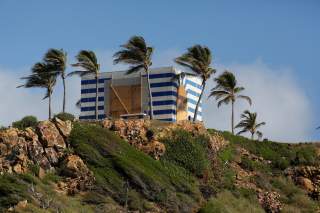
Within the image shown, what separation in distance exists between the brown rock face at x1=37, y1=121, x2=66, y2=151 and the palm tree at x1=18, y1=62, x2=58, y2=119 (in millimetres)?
16981

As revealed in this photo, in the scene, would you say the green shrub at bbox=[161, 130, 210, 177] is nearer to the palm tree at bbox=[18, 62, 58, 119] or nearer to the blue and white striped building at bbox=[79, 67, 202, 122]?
the palm tree at bbox=[18, 62, 58, 119]

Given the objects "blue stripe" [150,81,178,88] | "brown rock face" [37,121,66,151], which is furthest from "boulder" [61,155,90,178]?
Result: "blue stripe" [150,81,178,88]

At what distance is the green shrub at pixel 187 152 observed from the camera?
2314 inches

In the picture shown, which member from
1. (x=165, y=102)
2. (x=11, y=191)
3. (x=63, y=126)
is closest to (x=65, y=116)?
(x=63, y=126)

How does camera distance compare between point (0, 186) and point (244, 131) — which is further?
point (244, 131)

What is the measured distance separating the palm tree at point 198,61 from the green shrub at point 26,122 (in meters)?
17.8

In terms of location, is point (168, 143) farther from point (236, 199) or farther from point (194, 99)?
point (194, 99)

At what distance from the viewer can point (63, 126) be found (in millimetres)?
54031

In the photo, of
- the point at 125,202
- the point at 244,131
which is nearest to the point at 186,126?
the point at 125,202

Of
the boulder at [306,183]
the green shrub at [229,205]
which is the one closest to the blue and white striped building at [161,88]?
the boulder at [306,183]

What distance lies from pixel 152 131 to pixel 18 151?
14138 mm

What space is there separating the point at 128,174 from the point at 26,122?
41.8ft

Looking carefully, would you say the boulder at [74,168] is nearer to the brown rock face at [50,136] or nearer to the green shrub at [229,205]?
the brown rock face at [50,136]

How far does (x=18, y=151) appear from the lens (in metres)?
49.5
